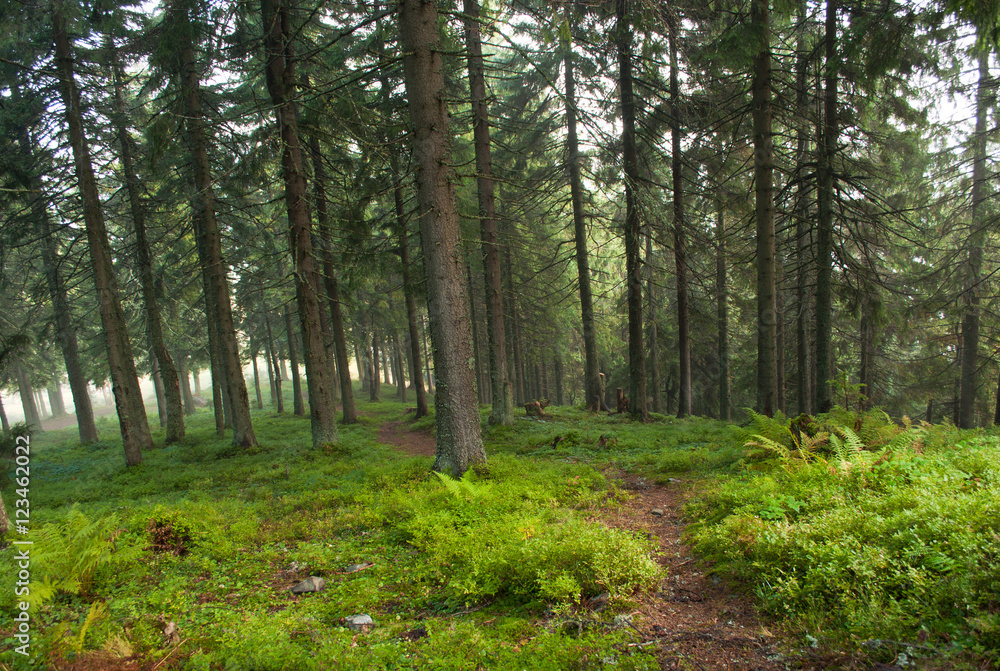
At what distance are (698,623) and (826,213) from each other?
1093 cm

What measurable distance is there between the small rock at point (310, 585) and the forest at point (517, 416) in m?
0.16

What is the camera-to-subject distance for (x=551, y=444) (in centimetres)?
1125

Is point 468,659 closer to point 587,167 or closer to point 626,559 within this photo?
point 626,559

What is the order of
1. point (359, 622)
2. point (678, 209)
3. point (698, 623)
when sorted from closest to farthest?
1. point (698, 623)
2. point (359, 622)
3. point (678, 209)

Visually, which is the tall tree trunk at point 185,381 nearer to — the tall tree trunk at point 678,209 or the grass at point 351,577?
the grass at point 351,577

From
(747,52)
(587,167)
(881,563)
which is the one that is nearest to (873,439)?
(881,563)

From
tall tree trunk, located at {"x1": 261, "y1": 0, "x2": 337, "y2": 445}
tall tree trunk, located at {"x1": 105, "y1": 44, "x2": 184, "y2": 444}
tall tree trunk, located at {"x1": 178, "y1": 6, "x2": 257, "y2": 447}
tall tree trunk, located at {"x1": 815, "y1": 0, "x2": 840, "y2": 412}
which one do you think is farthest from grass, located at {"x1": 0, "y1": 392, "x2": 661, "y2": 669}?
tall tree trunk, located at {"x1": 105, "y1": 44, "x2": 184, "y2": 444}

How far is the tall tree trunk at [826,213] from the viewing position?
34.7 feet

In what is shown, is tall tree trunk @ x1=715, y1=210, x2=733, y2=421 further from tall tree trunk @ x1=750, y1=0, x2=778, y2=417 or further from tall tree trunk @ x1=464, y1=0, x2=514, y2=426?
tall tree trunk @ x1=464, y1=0, x2=514, y2=426

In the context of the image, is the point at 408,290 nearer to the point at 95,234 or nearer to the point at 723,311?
the point at 95,234

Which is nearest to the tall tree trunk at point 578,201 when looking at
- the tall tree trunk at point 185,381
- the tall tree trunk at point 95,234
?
the tall tree trunk at point 95,234

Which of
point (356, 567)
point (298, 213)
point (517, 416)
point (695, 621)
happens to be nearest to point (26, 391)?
point (298, 213)

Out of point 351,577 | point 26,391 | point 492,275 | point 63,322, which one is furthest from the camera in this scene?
point 26,391

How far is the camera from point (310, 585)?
4.67 metres
